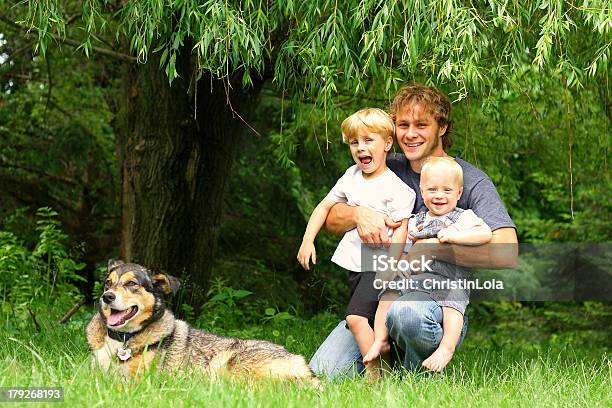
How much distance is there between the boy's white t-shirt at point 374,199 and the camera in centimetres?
535

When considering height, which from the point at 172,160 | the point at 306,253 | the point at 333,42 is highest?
the point at 333,42

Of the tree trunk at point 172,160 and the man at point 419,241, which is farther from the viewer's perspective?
the tree trunk at point 172,160

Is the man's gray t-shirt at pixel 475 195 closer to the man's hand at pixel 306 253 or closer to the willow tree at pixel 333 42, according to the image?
the willow tree at pixel 333 42

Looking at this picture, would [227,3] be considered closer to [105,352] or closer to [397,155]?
[397,155]

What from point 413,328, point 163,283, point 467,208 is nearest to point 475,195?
point 467,208

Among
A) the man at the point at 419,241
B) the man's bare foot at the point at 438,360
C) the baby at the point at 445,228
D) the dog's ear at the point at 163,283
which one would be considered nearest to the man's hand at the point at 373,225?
the man at the point at 419,241

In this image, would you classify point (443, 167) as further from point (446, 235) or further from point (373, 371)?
point (373, 371)

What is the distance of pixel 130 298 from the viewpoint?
190 inches

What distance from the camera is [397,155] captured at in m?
5.78

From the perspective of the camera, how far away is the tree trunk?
26.5 ft

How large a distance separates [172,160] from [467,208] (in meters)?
3.65

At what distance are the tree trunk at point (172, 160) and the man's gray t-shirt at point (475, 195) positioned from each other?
2.91 meters

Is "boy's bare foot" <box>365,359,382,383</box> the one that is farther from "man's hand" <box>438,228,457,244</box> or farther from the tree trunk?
the tree trunk

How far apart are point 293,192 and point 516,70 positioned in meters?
6.70
